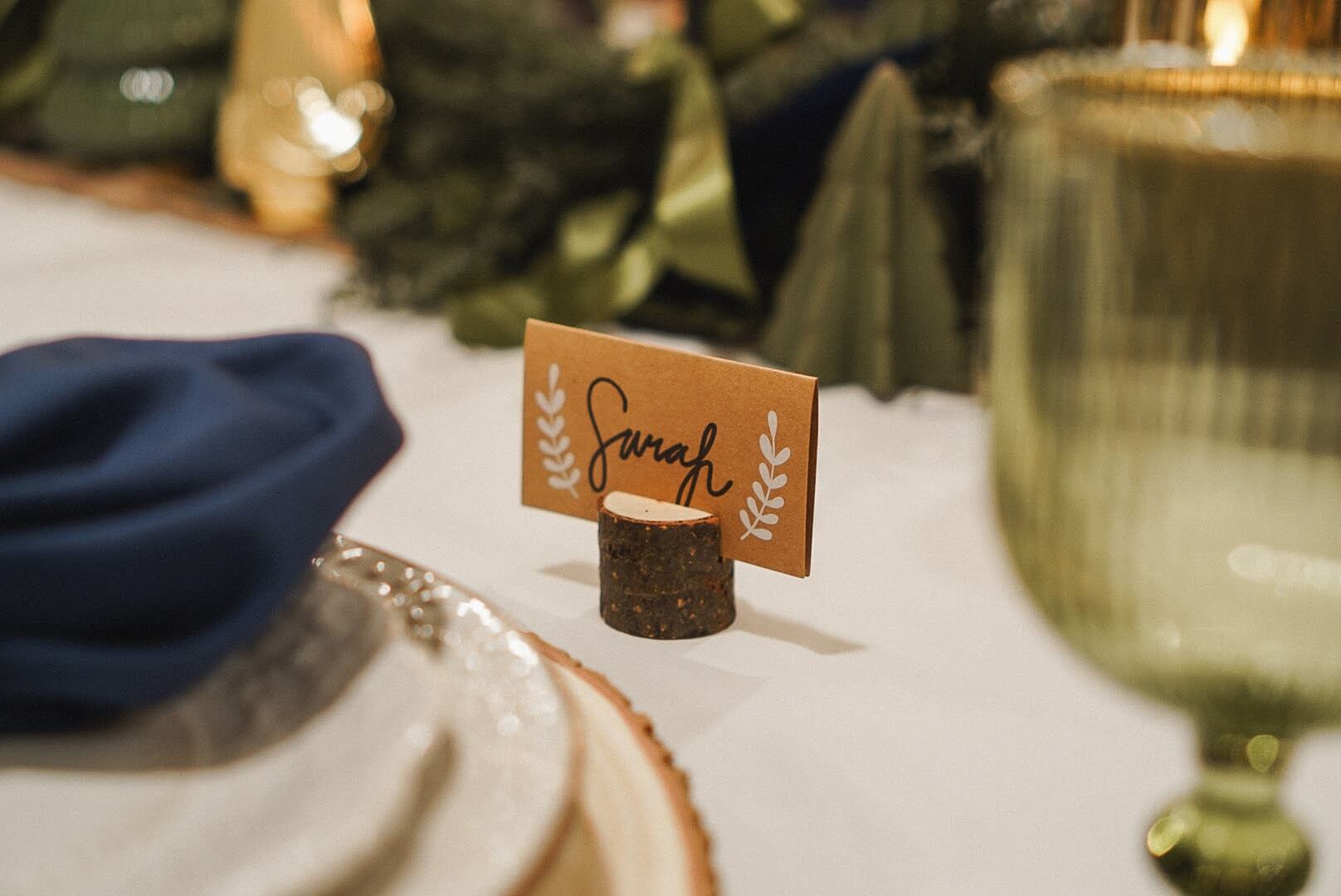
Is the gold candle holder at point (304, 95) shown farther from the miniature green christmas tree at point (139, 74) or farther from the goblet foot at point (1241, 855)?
the goblet foot at point (1241, 855)

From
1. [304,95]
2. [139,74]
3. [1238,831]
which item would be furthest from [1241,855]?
[139,74]

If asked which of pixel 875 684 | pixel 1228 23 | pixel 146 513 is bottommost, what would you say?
pixel 875 684

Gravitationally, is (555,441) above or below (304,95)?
below

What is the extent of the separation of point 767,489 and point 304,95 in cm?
77

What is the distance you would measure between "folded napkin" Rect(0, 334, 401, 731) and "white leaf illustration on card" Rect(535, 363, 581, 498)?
0.14 metres

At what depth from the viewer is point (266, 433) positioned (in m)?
0.30

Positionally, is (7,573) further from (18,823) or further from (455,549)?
(455,549)

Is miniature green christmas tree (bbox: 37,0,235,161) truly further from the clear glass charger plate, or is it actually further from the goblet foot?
the goblet foot

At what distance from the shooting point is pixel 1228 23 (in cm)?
56

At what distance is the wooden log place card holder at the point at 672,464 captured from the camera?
414 mm

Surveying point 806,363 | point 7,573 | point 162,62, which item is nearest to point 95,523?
point 7,573

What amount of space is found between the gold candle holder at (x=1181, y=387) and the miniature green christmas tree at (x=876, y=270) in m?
0.47

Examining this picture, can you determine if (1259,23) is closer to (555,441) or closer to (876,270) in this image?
(876,270)

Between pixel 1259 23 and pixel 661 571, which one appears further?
pixel 1259 23
